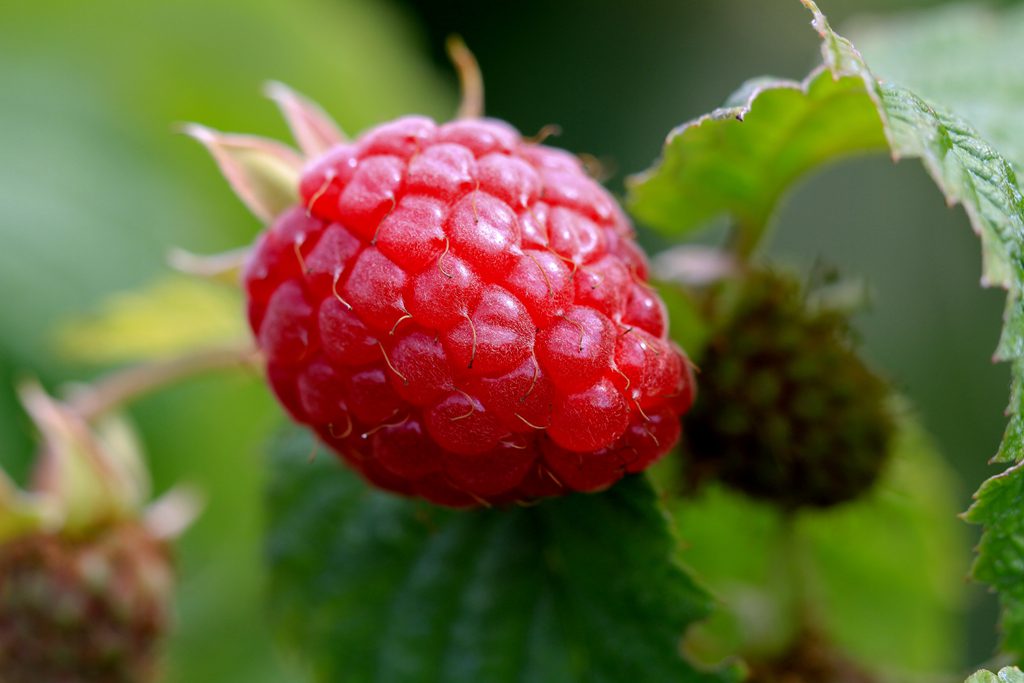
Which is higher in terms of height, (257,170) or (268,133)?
(257,170)

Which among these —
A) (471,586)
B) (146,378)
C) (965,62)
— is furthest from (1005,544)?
(146,378)

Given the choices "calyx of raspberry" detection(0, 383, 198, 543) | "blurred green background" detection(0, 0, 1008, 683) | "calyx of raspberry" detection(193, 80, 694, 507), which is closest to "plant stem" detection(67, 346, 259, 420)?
"calyx of raspberry" detection(0, 383, 198, 543)

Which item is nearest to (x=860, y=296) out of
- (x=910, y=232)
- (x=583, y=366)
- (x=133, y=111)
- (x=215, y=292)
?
(x=583, y=366)

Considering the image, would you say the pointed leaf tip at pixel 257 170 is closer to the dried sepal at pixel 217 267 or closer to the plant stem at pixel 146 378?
the dried sepal at pixel 217 267

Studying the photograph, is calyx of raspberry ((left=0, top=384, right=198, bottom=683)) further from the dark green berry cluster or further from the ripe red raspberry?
the dark green berry cluster

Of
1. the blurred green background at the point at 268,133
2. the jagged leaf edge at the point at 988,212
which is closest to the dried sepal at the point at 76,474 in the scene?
the blurred green background at the point at 268,133

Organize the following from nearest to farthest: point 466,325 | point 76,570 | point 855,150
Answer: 1. point 466,325
2. point 855,150
3. point 76,570

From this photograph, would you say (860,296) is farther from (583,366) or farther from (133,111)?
(133,111)

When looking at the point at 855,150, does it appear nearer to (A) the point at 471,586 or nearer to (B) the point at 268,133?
(A) the point at 471,586
